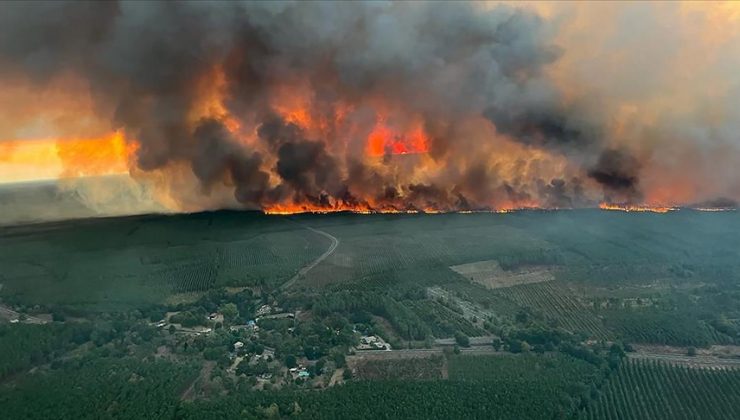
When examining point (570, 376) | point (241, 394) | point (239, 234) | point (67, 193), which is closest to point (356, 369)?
point (241, 394)

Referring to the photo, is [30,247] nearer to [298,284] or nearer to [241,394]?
[298,284]

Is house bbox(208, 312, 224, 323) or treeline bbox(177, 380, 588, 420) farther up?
house bbox(208, 312, 224, 323)

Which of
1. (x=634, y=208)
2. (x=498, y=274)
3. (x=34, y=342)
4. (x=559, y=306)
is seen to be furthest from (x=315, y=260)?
(x=634, y=208)

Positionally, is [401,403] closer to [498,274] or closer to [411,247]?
[498,274]

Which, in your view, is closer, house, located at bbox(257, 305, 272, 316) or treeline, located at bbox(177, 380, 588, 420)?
treeline, located at bbox(177, 380, 588, 420)

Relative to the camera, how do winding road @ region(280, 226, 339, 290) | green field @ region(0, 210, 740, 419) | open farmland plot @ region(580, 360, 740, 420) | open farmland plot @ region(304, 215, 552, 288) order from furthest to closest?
open farmland plot @ region(304, 215, 552, 288), winding road @ region(280, 226, 339, 290), green field @ region(0, 210, 740, 419), open farmland plot @ region(580, 360, 740, 420)

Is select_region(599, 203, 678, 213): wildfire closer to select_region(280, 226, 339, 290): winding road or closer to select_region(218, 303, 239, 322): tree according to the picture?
select_region(280, 226, 339, 290): winding road

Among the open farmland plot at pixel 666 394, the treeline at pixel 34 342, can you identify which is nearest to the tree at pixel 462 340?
the open farmland plot at pixel 666 394

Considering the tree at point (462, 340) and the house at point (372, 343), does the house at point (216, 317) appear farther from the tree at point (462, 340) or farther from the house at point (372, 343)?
the tree at point (462, 340)

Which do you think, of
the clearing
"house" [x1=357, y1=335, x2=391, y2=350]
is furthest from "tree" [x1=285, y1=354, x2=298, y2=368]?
the clearing
